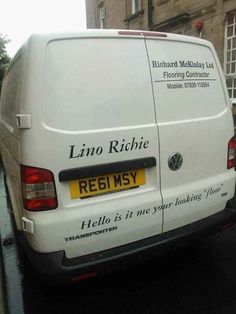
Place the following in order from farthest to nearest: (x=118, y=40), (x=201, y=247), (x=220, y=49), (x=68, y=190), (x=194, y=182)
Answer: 1. (x=220, y=49)
2. (x=201, y=247)
3. (x=194, y=182)
4. (x=118, y=40)
5. (x=68, y=190)

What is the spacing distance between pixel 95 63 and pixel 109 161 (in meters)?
0.71

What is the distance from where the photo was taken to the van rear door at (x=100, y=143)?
2.64 metres

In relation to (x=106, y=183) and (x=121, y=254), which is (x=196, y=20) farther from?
(x=121, y=254)

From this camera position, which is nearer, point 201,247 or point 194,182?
point 194,182

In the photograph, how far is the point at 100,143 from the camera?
109 inches

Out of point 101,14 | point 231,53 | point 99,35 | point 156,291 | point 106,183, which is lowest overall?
point 156,291

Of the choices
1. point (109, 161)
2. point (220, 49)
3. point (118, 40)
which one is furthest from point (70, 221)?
point (220, 49)

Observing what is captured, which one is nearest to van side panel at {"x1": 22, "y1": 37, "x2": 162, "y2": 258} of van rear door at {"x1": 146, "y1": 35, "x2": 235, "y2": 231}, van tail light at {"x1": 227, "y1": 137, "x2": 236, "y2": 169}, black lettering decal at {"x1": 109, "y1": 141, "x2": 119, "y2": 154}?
black lettering decal at {"x1": 109, "y1": 141, "x2": 119, "y2": 154}

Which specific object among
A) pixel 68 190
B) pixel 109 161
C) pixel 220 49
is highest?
pixel 220 49

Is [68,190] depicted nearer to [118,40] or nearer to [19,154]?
[19,154]

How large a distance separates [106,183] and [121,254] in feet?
1.84

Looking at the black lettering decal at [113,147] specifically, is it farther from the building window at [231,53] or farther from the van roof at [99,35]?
the building window at [231,53]

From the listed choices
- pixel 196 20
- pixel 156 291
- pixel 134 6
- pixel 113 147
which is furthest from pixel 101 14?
pixel 156 291

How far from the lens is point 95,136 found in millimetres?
2744
